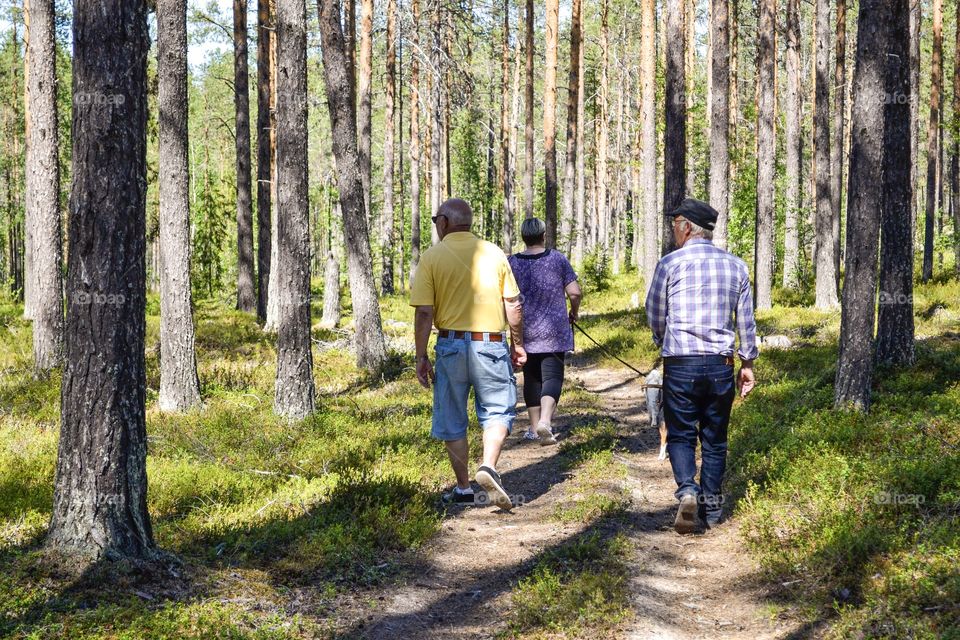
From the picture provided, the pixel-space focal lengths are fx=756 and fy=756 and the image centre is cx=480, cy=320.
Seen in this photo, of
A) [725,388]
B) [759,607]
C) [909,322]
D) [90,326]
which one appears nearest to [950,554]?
[759,607]

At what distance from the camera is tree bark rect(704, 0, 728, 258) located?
604 inches

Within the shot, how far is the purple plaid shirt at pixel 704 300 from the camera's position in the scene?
5.41 metres

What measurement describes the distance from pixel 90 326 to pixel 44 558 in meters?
1.33

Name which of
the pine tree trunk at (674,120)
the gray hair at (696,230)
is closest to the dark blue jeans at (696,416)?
the gray hair at (696,230)

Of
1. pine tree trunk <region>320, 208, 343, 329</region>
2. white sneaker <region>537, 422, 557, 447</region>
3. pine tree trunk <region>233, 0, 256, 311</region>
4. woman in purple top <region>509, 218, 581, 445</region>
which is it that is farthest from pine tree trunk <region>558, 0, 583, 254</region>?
white sneaker <region>537, 422, 557, 447</region>

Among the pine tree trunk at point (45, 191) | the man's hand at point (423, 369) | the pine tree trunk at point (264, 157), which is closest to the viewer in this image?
the man's hand at point (423, 369)

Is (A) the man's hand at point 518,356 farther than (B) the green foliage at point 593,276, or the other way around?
(B) the green foliage at point 593,276

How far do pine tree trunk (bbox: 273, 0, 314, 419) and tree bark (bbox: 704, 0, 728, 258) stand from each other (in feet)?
28.7

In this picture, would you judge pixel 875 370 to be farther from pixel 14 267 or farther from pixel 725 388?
pixel 14 267

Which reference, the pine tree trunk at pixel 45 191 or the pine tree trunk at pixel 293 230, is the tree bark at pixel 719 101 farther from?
the pine tree trunk at pixel 45 191

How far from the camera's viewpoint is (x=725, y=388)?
5.43 metres

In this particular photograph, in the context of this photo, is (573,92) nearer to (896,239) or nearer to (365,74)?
(365,74)
